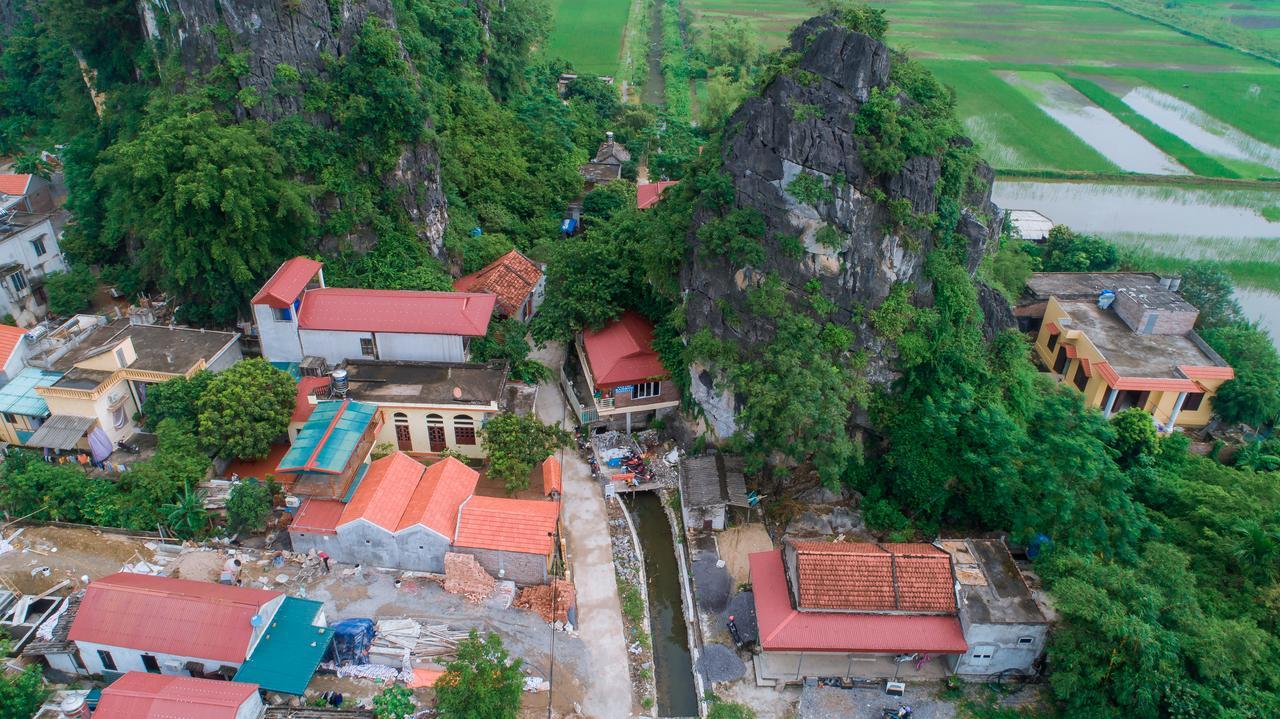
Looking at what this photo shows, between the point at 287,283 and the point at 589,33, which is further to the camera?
the point at 589,33

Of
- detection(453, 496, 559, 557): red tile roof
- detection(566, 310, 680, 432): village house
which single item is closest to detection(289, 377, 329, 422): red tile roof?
detection(453, 496, 559, 557): red tile roof

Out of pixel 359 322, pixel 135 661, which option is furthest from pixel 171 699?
pixel 359 322

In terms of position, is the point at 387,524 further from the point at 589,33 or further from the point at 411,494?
the point at 589,33

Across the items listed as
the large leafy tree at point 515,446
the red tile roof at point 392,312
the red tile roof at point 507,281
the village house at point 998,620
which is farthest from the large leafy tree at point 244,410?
the village house at point 998,620

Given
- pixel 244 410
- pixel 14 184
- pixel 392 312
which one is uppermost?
pixel 14 184

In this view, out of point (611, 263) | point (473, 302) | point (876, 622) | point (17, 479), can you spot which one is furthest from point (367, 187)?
point (876, 622)

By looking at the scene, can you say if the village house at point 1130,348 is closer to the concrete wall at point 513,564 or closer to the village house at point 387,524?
the concrete wall at point 513,564

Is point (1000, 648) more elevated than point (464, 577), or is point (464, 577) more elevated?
point (464, 577)
